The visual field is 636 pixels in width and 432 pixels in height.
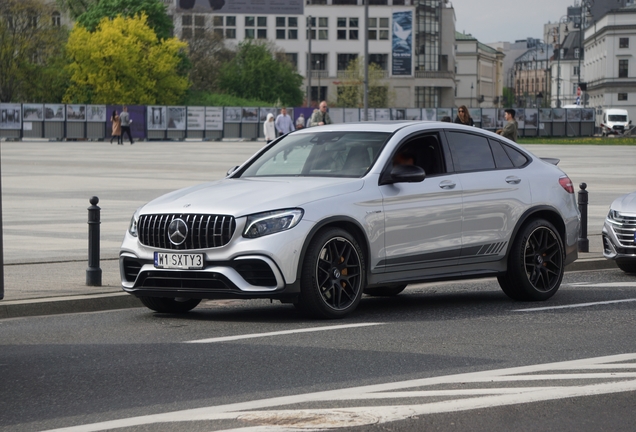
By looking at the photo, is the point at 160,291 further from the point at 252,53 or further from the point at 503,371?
the point at 252,53

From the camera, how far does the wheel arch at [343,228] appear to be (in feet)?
31.3

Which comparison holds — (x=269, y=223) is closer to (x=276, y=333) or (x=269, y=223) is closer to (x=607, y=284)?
(x=276, y=333)

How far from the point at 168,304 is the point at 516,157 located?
138 inches

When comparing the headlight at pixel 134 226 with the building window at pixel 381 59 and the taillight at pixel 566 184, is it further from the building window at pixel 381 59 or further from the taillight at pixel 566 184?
the building window at pixel 381 59

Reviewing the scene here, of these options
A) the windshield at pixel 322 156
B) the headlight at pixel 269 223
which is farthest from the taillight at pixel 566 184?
the headlight at pixel 269 223

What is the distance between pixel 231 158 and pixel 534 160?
111 ft

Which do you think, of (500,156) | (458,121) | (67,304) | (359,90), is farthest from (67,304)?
(359,90)

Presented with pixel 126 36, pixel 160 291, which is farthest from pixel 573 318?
pixel 126 36

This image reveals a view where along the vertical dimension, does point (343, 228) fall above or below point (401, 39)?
below

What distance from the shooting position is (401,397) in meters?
6.61

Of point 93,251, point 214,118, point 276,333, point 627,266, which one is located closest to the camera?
point 276,333

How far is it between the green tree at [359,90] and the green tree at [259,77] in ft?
26.1

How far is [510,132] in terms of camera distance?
24.1 meters

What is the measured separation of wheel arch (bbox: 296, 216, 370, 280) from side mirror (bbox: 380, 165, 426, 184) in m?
0.52
